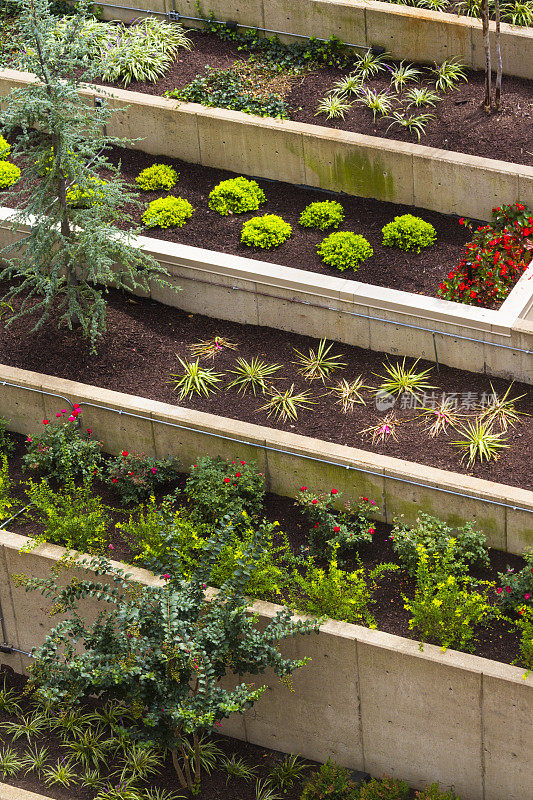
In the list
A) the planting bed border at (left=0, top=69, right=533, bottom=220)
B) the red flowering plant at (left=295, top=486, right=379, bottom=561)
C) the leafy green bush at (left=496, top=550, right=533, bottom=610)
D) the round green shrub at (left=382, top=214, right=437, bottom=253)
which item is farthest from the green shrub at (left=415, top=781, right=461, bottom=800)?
the planting bed border at (left=0, top=69, right=533, bottom=220)

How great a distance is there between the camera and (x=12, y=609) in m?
11.4

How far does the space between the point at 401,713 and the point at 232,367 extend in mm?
4456

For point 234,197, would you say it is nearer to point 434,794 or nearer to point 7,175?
point 7,175

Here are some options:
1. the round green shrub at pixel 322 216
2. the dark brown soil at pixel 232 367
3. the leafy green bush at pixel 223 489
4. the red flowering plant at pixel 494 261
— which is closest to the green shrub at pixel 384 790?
the leafy green bush at pixel 223 489

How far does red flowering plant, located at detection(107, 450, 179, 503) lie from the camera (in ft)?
38.2

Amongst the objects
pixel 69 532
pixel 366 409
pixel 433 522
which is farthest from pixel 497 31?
pixel 69 532

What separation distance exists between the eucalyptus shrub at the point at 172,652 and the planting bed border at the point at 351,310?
3693 mm

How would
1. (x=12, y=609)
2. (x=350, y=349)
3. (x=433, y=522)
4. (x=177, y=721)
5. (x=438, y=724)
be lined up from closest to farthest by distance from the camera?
(x=177, y=721) → (x=438, y=724) → (x=433, y=522) → (x=12, y=609) → (x=350, y=349)

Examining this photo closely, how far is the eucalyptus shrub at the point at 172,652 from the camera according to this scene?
8938 mm

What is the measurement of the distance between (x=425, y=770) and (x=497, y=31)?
9012 millimetres

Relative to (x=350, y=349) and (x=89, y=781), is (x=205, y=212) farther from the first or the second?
(x=89, y=781)

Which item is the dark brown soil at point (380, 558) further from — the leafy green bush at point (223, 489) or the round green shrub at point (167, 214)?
the round green shrub at point (167, 214)

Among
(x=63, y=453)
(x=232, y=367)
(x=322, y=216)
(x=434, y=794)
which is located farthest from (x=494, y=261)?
(x=434, y=794)

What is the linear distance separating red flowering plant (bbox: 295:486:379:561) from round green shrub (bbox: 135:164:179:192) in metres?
5.55
